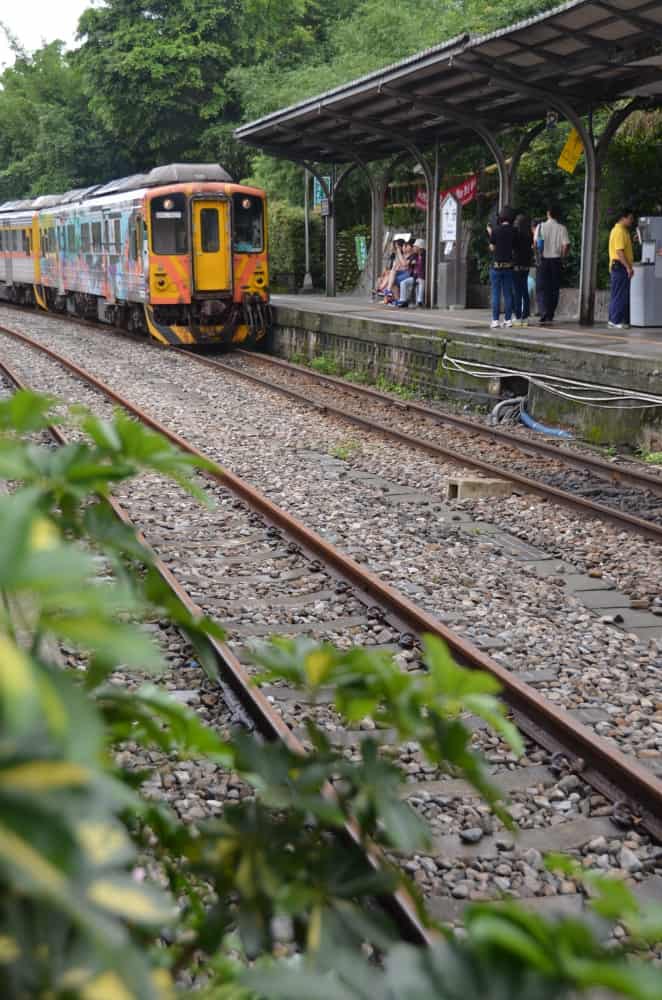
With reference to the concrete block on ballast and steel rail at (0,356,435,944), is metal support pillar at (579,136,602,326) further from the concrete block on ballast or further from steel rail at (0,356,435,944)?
steel rail at (0,356,435,944)

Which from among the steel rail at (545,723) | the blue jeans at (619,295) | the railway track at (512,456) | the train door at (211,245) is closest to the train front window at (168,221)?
the train door at (211,245)

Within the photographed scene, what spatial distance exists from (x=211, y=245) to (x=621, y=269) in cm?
711

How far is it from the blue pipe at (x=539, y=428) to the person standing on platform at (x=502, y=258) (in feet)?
10.4

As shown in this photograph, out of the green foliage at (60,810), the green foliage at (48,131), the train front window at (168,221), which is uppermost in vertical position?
the green foliage at (48,131)

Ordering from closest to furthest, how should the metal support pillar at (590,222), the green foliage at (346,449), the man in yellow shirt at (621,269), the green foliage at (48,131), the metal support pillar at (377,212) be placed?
the green foliage at (346,449) < the man in yellow shirt at (621,269) < the metal support pillar at (590,222) < the metal support pillar at (377,212) < the green foliage at (48,131)

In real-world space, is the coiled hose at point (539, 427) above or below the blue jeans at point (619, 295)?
below

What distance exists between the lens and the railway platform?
11055mm

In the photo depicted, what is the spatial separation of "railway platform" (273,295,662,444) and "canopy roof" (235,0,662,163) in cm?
303

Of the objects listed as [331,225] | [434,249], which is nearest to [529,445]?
[434,249]

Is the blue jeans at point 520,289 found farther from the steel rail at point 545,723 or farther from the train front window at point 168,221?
the steel rail at point 545,723

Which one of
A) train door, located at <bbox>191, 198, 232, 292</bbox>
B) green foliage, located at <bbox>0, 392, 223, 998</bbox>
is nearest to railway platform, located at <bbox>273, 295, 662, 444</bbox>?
train door, located at <bbox>191, 198, 232, 292</bbox>

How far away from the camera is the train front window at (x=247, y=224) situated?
18.9 metres

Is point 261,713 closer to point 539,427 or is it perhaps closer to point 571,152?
point 539,427

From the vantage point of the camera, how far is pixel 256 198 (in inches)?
752
